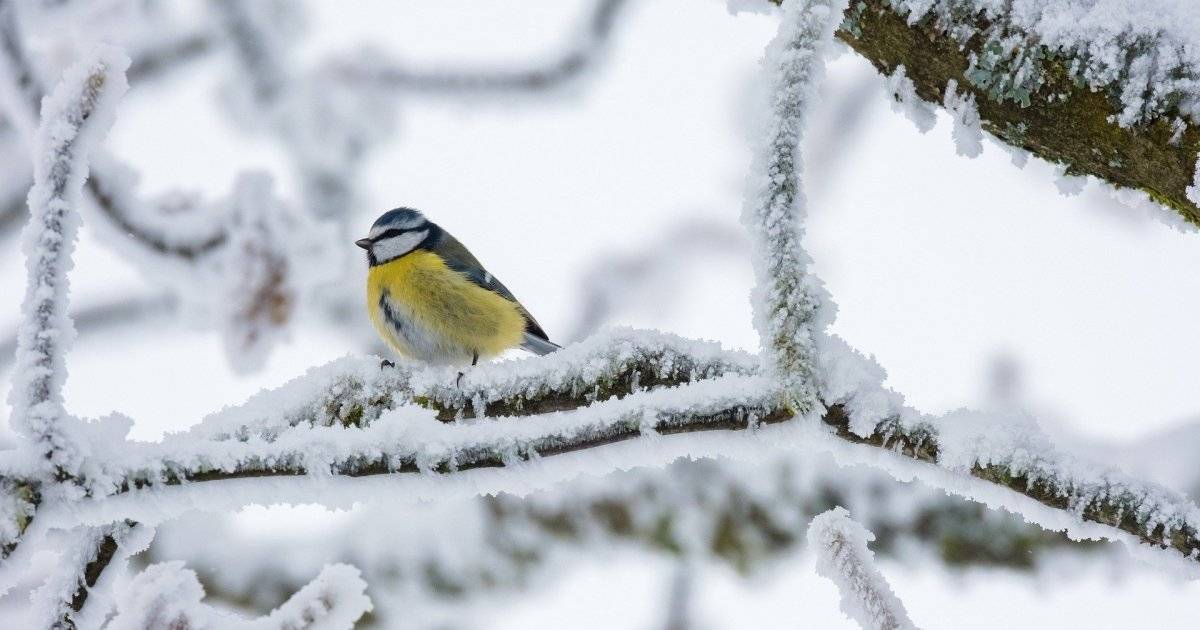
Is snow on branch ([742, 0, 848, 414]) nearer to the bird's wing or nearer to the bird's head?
the bird's wing

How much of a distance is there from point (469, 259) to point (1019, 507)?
7.99 feet

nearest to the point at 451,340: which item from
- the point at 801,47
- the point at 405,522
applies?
the point at 405,522

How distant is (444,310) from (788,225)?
7.02 ft

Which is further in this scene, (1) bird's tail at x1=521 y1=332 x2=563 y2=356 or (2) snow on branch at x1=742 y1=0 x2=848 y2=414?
(1) bird's tail at x1=521 y1=332 x2=563 y2=356

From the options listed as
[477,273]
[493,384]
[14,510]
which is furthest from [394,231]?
[14,510]

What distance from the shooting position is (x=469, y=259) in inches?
131

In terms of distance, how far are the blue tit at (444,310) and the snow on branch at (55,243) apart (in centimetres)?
196

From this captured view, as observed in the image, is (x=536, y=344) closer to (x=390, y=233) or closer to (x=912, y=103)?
(x=390, y=233)

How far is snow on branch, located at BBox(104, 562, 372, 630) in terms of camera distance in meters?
1.12

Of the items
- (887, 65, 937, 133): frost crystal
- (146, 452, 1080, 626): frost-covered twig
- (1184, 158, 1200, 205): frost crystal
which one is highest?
(887, 65, 937, 133): frost crystal

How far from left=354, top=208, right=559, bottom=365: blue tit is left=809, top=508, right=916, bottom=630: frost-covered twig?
7.13 ft

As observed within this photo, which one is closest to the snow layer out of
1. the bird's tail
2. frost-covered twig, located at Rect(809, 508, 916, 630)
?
frost-covered twig, located at Rect(809, 508, 916, 630)

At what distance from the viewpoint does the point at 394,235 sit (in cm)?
355

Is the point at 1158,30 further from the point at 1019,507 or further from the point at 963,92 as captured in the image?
the point at 1019,507
